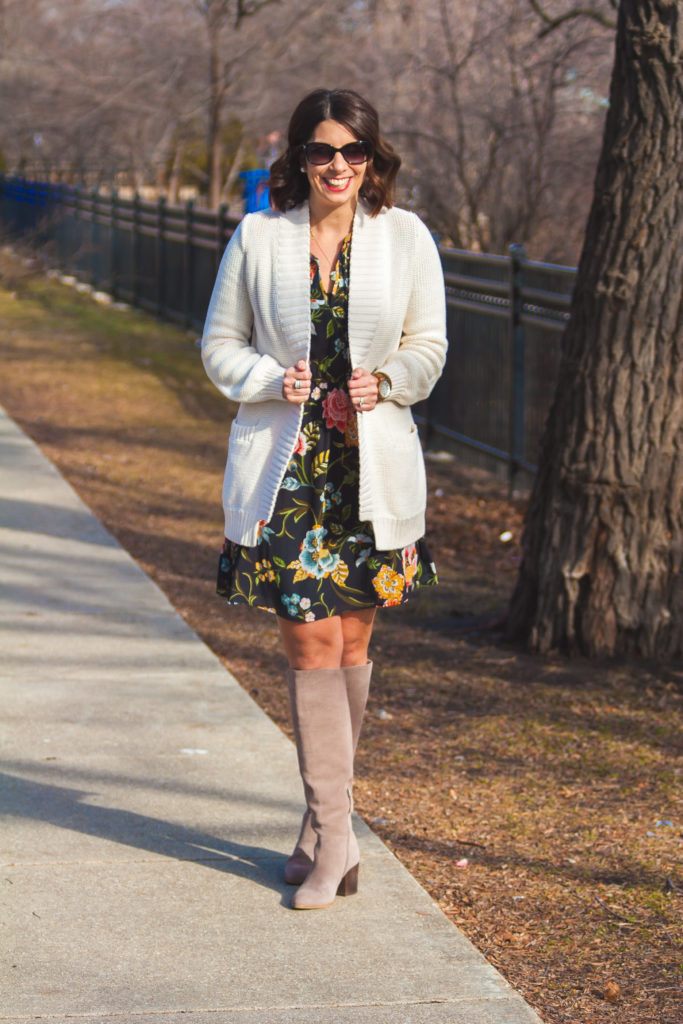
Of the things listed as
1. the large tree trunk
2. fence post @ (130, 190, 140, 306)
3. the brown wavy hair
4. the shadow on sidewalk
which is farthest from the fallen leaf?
fence post @ (130, 190, 140, 306)

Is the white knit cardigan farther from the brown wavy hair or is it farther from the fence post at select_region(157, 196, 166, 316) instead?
the fence post at select_region(157, 196, 166, 316)

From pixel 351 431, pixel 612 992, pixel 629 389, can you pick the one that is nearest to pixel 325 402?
pixel 351 431

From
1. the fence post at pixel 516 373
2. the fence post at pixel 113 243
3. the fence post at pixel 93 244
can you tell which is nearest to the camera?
the fence post at pixel 516 373

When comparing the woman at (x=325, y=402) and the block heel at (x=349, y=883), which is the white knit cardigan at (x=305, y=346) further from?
the block heel at (x=349, y=883)

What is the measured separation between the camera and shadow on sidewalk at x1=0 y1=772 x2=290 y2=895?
3754mm

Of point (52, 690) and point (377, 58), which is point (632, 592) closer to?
point (52, 690)

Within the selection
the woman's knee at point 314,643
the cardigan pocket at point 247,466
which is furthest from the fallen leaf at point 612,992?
the cardigan pocket at point 247,466

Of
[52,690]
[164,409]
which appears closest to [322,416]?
[52,690]

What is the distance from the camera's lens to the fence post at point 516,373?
9.41 metres

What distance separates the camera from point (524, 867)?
3.96 metres

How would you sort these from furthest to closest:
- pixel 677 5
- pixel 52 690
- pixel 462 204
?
pixel 462 204 < pixel 677 5 < pixel 52 690

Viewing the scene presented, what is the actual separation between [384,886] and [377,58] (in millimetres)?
19746

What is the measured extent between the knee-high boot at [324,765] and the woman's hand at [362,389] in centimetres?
67

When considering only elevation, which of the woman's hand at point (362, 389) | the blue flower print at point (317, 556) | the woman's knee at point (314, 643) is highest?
the woman's hand at point (362, 389)
